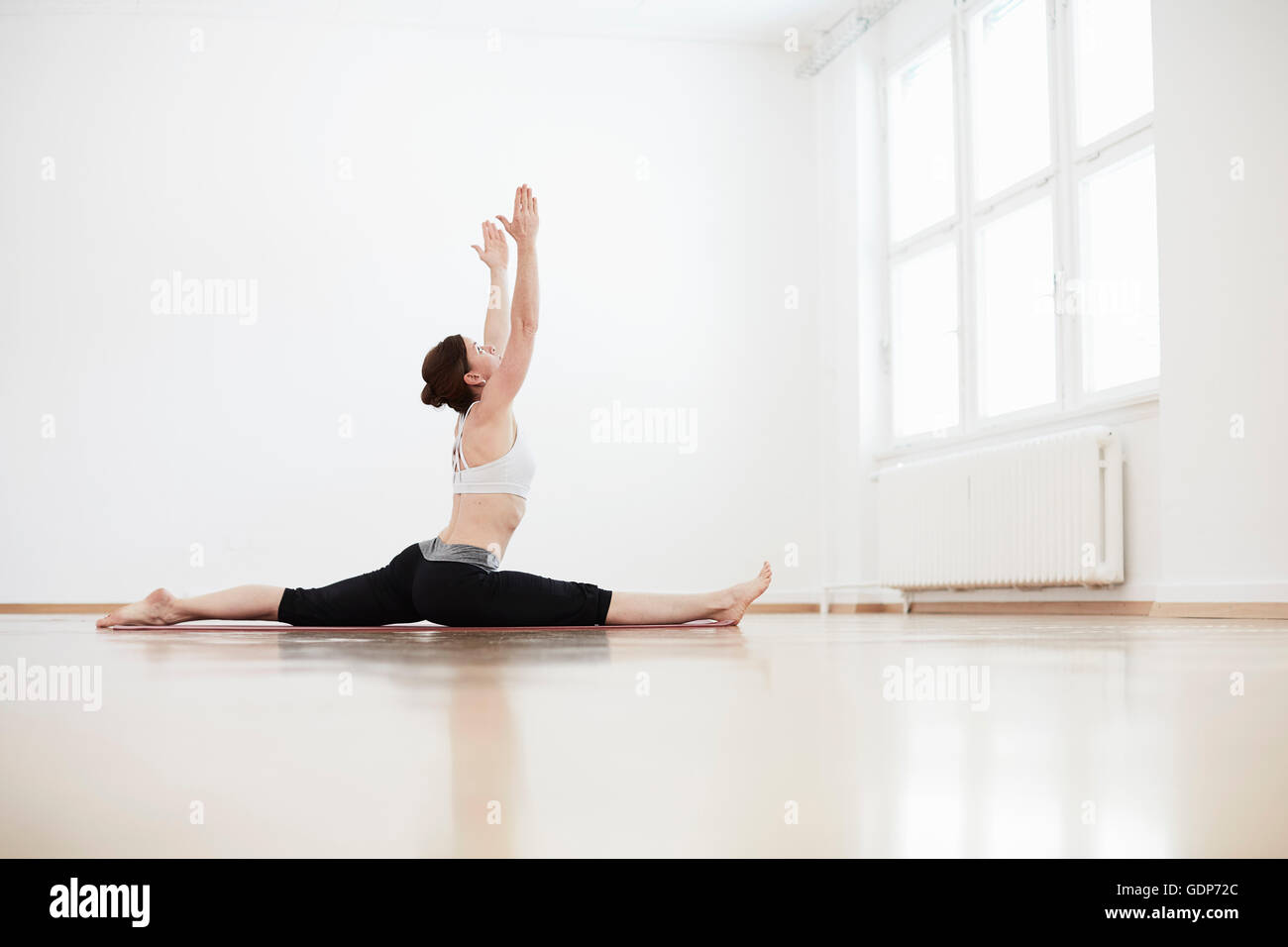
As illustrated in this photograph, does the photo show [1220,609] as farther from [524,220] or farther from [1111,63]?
[524,220]

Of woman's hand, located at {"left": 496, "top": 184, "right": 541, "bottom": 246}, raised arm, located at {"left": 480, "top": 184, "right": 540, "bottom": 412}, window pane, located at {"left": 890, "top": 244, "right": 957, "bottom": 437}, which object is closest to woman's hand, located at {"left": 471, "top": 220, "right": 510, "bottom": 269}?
raised arm, located at {"left": 480, "top": 184, "right": 540, "bottom": 412}

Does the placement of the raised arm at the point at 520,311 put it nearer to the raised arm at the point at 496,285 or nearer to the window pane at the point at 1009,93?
the raised arm at the point at 496,285

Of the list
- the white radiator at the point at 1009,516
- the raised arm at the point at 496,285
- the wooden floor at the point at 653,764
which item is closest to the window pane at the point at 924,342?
the white radiator at the point at 1009,516

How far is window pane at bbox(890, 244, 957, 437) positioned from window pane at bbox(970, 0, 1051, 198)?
557 mm

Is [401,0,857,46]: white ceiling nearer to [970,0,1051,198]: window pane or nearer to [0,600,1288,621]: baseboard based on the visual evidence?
[970,0,1051,198]: window pane

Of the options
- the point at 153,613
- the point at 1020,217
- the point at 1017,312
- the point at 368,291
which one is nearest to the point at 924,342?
the point at 1017,312

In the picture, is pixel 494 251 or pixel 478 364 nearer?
pixel 478 364

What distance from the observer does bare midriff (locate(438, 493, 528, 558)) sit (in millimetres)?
3334

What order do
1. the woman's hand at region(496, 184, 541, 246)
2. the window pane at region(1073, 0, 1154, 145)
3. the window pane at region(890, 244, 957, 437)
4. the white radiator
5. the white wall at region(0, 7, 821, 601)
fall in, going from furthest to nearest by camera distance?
the white wall at region(0, 7, 821, 601)
the window pane at region(890, 244, 957, 437)
the window pane at region(1073, 0, 1154, 145)
the white radiator
the woman's hand at region(496, 184, 541, 246)

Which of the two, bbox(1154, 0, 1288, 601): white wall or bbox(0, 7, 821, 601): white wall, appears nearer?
bbox(1154, 0, 1288, 601): white wall

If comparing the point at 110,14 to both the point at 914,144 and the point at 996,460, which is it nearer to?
the point at 914,144

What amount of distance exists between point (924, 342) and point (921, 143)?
1.20 metres

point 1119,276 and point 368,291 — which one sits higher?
point 368,291

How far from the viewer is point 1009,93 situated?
6438mm
